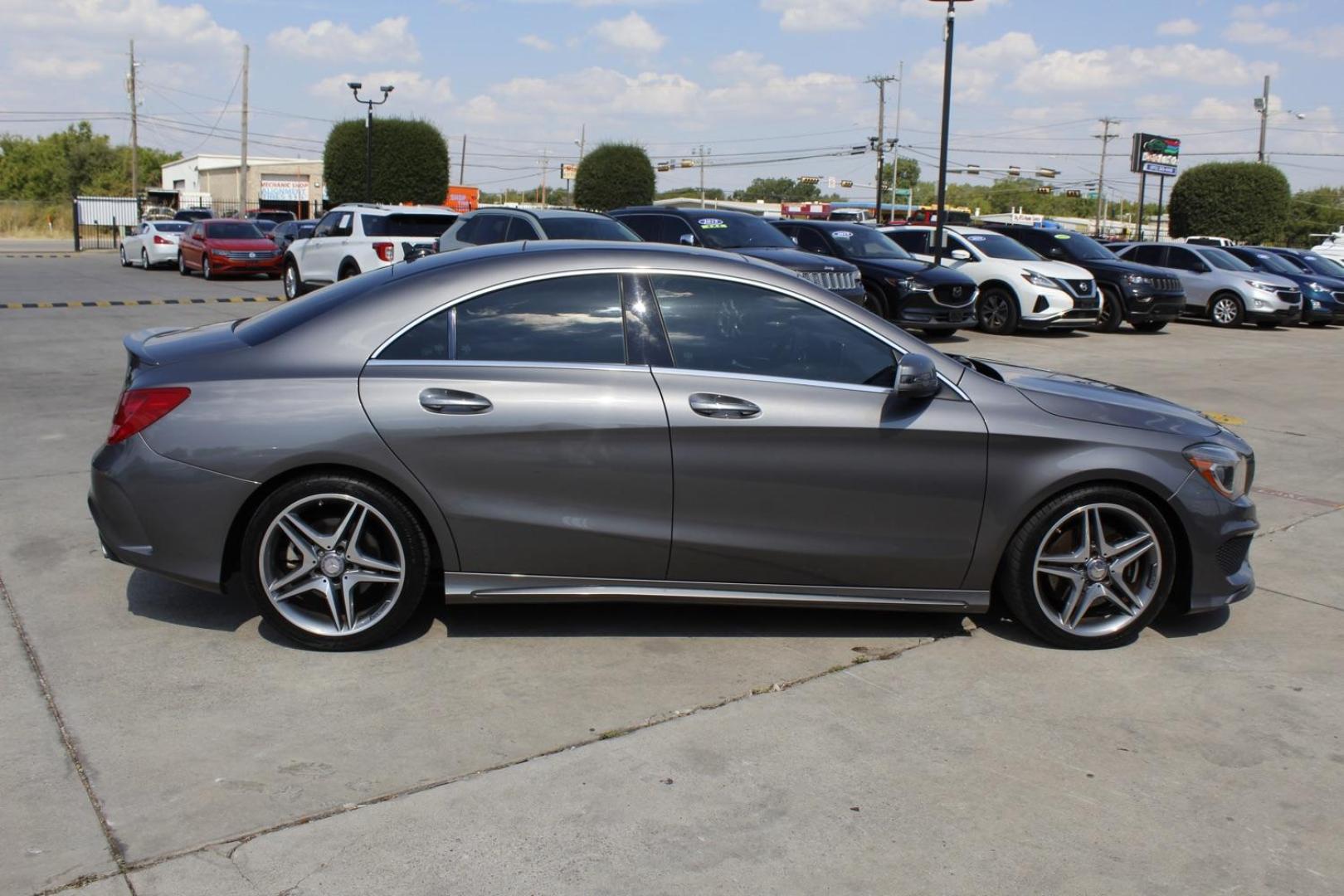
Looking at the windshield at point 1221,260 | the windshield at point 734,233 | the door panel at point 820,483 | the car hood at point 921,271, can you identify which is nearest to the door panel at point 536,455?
the door panel at point 820,483

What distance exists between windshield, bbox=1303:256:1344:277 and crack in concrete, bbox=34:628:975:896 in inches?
1009

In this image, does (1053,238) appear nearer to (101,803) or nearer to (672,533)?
(672,533)

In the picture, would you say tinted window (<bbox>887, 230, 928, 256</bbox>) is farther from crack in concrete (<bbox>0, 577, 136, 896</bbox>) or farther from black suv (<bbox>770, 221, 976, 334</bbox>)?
Answer: crack in concrete (<bbox>0, 577, 136, 896</bbox>)

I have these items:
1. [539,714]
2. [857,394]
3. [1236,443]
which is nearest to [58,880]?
[539,714]

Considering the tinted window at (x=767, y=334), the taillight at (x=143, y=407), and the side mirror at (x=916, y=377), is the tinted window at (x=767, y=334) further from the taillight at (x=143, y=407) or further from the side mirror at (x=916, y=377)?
the taillight at (x=143, y=407)

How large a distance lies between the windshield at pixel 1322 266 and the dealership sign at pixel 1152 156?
32.1ft

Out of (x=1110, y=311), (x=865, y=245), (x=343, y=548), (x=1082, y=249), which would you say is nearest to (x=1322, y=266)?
(x=1082, y=249)

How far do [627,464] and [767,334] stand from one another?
0.78 metres

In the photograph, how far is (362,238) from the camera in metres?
18.9

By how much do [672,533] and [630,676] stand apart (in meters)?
0.56

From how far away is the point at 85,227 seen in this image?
51562mm

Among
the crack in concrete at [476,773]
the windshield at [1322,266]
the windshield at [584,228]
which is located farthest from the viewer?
the windshield at [1322,266]

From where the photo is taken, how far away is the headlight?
16.1 ft

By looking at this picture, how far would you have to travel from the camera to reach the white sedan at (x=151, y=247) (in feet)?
94.8
